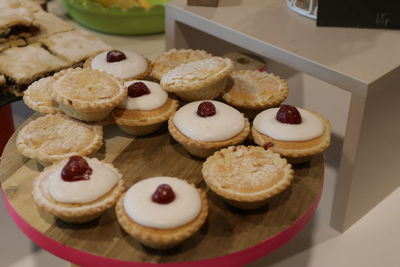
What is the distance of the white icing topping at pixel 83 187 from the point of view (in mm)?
958

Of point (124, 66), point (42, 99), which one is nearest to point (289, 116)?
point (124, 66)

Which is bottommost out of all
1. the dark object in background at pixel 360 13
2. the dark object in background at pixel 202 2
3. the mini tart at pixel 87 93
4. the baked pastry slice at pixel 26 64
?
the baked pastry slice at pixel 26 64

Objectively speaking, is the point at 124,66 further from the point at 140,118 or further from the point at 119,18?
the point at 119,18

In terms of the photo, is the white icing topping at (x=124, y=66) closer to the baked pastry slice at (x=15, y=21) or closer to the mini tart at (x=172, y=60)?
the mini tart at (x=172, y=60)

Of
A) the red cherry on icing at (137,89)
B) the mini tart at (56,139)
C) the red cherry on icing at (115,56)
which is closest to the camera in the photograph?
the mini tart at (56,139)

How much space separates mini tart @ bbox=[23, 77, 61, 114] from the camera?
122cm

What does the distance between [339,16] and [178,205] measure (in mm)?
773

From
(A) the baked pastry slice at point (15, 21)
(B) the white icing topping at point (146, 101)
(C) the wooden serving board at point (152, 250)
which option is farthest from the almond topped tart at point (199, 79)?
(A) the baked pastry slice at point (15, 21)

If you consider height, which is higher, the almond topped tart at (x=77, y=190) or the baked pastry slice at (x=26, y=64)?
the almond topped tart at (x=77, y=190)

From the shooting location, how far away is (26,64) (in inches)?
60.1

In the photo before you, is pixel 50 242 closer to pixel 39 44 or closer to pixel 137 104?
pixel 137 104

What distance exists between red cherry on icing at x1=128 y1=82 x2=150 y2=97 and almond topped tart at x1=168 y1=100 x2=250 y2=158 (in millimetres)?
89

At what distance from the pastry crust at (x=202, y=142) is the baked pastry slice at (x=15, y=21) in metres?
0.73

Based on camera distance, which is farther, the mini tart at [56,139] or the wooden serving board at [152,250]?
the mini tart at [56,139]
